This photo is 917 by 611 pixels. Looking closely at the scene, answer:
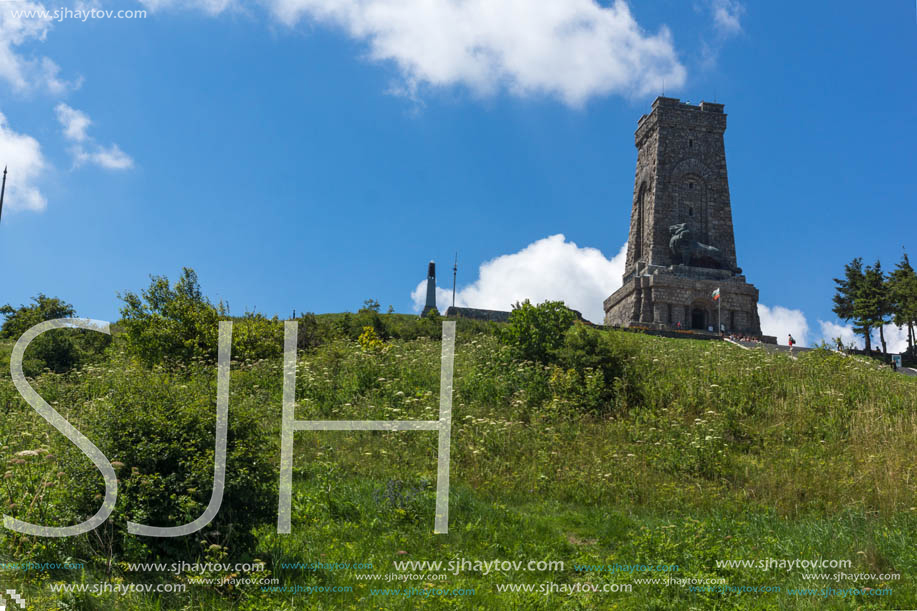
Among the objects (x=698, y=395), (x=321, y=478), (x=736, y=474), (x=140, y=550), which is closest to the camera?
(x=140, y=550)

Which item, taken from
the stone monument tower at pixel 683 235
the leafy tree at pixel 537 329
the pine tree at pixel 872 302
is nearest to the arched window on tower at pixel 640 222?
the stone monument tower at pixel 683 235

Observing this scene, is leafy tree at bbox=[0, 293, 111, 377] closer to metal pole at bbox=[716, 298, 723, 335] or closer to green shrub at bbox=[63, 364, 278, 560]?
green shrub at bbox=[63, 364, 278, 560]

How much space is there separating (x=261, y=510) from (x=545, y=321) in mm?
9807

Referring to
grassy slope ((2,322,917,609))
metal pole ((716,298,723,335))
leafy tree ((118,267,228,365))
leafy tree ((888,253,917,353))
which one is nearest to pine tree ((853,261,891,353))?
leafy tree ((888,253,917,353))

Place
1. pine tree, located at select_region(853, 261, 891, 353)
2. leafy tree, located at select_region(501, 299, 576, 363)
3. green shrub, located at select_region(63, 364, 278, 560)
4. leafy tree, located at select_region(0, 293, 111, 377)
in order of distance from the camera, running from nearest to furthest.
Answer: green shrub, located at select_region(63, 364, 278, 560) → leafy tree, located at select_region(501, 299, 576, 363) → leafy tree, located at select_region(0, 293, 111, 377) → pine tree, located at select_region(853, 261, 891, 353)

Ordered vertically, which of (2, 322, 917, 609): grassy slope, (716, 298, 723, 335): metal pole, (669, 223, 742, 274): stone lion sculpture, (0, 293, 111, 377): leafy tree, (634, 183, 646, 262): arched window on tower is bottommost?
(2, 322, 917, 609): grassy slope

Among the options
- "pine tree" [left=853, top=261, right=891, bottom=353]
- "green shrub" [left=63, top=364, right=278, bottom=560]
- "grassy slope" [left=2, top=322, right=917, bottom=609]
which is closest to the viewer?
"green shrub" [left=63, top=364, right=278, bottom=560]

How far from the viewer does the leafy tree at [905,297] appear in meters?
35.0

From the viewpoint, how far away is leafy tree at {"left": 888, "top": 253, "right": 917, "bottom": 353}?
3503 centimetres

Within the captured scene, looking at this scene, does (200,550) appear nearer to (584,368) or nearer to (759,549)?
(759,549)

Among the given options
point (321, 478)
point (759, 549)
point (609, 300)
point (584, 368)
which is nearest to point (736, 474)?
point (759, 549)

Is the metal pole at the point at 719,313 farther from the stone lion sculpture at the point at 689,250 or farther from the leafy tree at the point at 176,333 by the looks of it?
the leafy tree at the point at 176,333

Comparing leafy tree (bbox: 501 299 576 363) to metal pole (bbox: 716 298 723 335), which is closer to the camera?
leafy tree (bbox: 501 299 576 363)

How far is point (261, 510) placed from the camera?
5637mm
